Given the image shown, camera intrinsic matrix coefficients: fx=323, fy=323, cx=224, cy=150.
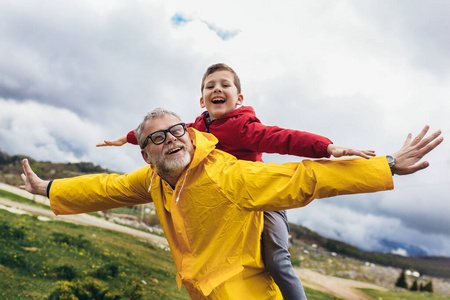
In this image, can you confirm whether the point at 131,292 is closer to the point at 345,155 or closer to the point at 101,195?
the point at 101,195

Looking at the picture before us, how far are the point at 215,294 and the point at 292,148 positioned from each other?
163 centimetres

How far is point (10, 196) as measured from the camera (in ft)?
93.2

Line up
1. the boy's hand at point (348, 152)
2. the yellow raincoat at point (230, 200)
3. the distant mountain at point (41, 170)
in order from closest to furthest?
the boy's hand at point (348, 152) → the yellow raincoat at point (230, 200) → the distant mountain at point (41, 170)

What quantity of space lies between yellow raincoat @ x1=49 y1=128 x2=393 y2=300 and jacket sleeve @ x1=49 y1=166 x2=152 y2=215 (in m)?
0.02

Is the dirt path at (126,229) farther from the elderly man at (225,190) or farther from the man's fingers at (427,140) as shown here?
the man's fingers at (427,140)

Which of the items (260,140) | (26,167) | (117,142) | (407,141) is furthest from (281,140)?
(26,167)

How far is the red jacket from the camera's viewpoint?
2.75 metres

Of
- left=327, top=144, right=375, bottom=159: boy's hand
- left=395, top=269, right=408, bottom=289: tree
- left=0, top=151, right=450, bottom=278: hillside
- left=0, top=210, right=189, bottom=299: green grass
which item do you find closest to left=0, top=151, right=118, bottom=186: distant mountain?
left=0, top=151, right=450, bottom=278: hillside

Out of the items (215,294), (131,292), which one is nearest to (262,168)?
(215,294)

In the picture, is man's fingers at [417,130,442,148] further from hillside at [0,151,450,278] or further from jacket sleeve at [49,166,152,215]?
hillside at [0,151,450,278]

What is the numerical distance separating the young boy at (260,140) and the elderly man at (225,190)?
0.47 feet

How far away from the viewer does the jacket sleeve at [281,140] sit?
106 inches

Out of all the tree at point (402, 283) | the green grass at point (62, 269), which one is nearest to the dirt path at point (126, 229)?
the green grass at point (62, 269)

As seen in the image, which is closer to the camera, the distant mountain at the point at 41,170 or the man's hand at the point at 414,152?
the man's hand at the point at 414,152
